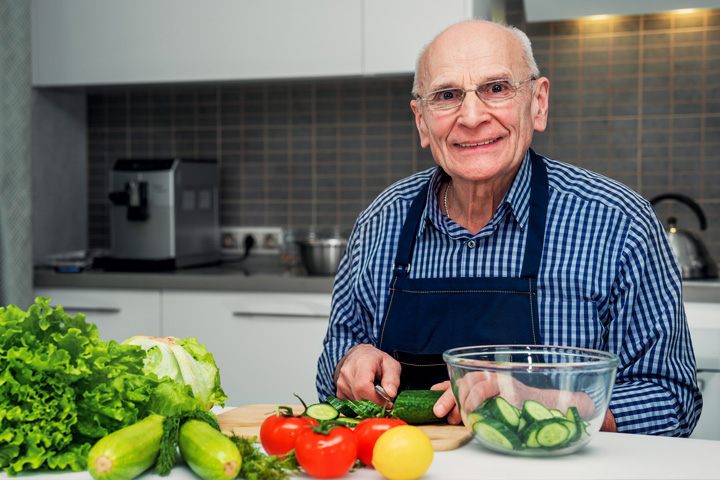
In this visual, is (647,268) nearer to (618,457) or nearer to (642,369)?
(642,369)

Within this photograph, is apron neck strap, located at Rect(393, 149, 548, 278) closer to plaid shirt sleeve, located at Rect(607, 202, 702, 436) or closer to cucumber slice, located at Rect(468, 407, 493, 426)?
plaid shirt sleeve, located at Rect(607, 202, 702, 436)

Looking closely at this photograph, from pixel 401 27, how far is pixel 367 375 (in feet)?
5.22

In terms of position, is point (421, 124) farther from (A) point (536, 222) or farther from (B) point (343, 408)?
(B) point (343, 408)

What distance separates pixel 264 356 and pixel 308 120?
39.3 inches

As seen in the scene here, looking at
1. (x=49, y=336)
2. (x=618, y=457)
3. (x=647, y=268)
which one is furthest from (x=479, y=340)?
(x=49, y=336)

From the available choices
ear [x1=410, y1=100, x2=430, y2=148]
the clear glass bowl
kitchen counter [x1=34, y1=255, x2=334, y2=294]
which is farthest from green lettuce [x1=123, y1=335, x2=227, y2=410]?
kitchen counter [x1=34, y1=255, x2=334, y2=294]

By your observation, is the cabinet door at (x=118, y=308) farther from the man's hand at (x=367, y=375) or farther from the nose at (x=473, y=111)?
the nose at (x=473, y=111)

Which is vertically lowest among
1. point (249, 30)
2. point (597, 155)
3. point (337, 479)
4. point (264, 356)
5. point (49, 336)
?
point (264, 356)

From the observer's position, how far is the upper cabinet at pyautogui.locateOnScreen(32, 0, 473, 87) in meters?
2.53

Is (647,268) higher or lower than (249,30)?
lower

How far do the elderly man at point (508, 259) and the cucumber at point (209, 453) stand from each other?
37cm

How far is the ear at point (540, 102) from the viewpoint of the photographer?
1405 mm

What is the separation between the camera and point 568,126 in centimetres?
278

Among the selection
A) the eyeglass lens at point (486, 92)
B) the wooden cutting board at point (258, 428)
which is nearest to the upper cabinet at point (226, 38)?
the eyeglass lens at point (486, 92)
